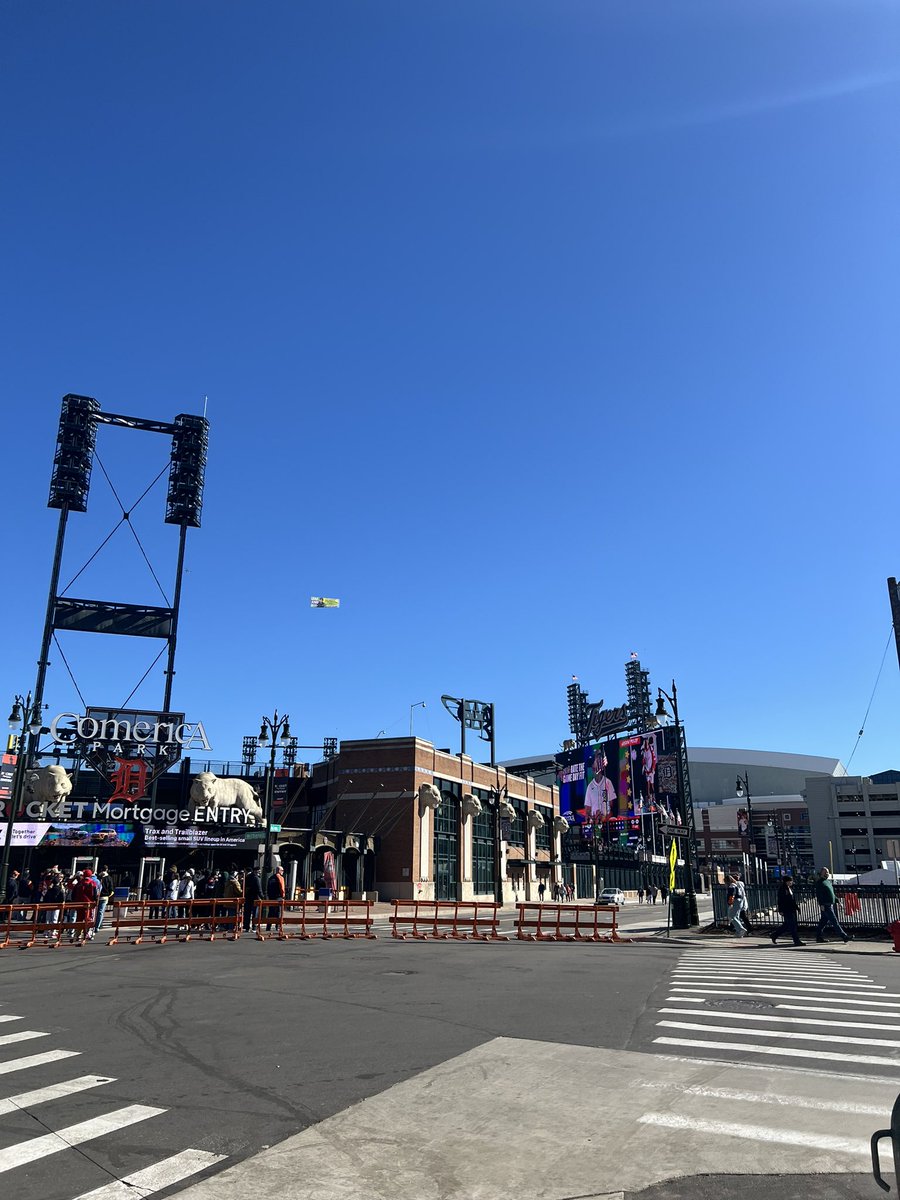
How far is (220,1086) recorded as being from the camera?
7.04m

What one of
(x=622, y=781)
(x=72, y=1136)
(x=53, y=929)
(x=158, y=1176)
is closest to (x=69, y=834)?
(x=53, y=929)

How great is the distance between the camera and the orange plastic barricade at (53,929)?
20.8 metres

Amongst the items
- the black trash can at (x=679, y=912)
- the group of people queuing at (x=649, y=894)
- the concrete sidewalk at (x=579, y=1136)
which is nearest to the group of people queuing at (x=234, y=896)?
the black trash can at (x=679, y=912)

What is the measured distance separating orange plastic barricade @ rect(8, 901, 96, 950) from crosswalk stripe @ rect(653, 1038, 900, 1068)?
17250 millimetres

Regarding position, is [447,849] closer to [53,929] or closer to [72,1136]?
[53,929]

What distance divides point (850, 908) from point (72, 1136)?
82.5 ft

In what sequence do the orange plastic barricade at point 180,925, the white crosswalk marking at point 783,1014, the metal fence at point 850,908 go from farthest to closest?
the metal fence at point 850,908, the orange plastic barricade at point 180,925, the white crosswalk marking at point 783,1014

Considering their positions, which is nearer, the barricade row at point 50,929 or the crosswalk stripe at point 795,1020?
the crosswalk stripe at point 795,1020

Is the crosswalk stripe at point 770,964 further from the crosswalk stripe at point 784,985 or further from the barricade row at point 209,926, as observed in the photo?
the barricade row at point 209,926


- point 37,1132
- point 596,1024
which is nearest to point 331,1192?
point 37,1132

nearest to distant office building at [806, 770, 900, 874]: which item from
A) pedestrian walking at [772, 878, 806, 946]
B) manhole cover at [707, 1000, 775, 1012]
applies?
pedestrian walking at [772, 878, 806, 946]

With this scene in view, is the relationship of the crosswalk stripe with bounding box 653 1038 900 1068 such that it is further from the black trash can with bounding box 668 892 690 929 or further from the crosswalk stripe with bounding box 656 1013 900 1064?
the black trash can with bounding box 668 892 690 929

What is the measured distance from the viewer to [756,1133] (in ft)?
18.8

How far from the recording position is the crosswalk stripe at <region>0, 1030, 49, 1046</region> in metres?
9.00
